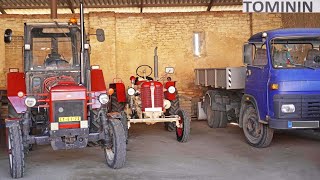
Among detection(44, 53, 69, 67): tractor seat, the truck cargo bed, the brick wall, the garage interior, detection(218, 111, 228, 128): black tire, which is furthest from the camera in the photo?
the brick wall

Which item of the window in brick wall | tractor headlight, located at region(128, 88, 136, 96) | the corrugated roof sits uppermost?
the corrugated roof

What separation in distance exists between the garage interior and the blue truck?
528 mm

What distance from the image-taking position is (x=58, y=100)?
612 centimetres

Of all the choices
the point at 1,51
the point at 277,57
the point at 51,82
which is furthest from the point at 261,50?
the point at 1,51

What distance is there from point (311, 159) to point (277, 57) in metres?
1.87

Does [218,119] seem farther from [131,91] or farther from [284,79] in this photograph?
[284,79]

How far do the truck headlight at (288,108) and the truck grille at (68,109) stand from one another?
342 centimetres

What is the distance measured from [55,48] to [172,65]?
666 cm

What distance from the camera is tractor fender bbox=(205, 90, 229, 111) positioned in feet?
34.6

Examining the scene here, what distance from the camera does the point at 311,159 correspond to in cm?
700

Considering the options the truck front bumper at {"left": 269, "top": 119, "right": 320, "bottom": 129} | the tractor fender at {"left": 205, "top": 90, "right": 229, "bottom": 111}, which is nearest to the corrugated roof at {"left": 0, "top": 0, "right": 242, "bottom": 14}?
the tractor fender at {"left": 205, "top": 90, "right": 229, "bottom": 111}

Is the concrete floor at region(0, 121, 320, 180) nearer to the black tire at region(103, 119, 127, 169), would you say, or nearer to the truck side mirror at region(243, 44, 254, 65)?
the black tire at region(103, 119, 127, 169)

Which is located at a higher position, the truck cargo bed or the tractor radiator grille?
the truck cargo bed

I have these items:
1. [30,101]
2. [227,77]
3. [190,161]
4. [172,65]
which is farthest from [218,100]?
[30,101]
